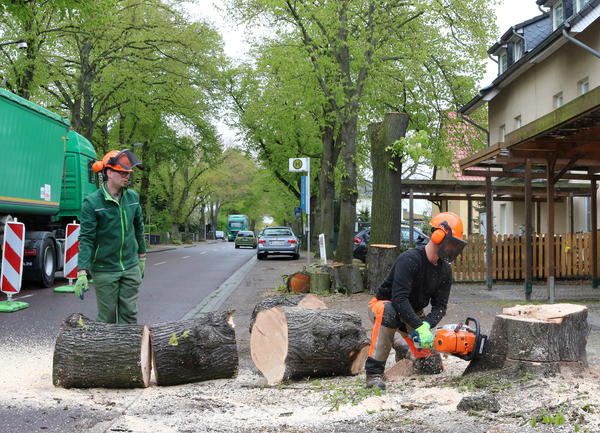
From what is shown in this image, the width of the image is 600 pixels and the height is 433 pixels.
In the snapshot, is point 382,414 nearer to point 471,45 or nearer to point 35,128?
point 35,128

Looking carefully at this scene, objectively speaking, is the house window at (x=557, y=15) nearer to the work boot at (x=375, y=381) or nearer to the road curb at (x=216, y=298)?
the road curb at (x=216, y=298)

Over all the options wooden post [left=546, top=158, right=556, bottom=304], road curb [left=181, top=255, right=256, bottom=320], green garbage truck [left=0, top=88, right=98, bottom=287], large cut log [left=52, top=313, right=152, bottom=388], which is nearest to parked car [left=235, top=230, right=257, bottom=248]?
road curb [left=181, top=255, right=256, bottom=320]

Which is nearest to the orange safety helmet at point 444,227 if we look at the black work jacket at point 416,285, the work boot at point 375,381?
the black work jacket at point 416,285

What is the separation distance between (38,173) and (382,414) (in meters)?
10.8

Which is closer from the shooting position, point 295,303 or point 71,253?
point 295,303

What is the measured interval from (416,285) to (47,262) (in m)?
10.6

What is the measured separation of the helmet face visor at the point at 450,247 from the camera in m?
4.51

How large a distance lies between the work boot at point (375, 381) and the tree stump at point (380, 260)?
668 cm

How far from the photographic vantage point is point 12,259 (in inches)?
410

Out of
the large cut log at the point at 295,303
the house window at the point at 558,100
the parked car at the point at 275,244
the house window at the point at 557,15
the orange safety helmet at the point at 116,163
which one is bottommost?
the large cut log at the point at 295,303

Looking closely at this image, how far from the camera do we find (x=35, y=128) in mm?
12922

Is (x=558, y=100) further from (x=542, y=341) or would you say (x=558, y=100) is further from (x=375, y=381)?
(x=375, y=381)

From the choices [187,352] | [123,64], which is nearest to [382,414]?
[187,352]

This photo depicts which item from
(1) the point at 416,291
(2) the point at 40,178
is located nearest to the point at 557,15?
(2) the point at 40,178
